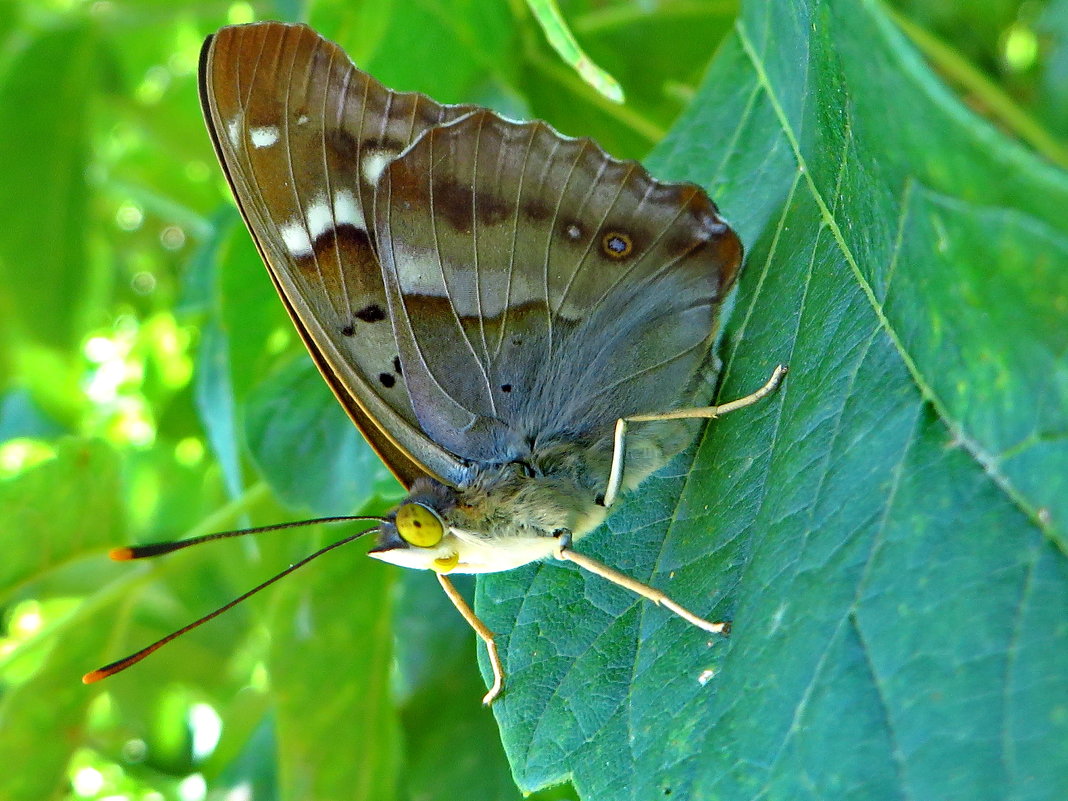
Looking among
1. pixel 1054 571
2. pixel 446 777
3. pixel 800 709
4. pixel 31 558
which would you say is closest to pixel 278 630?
pixel 446 777

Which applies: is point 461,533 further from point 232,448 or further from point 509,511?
point 232,448

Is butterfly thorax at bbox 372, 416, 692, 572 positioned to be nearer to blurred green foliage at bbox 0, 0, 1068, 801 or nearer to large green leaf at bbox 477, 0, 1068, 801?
large green leaf at bbox 477, 0, 1068, 801

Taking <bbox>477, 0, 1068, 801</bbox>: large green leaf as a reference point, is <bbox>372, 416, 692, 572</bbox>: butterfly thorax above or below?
below

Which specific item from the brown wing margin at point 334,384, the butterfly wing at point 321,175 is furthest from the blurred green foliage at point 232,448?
the butterfly wing at point 321,175

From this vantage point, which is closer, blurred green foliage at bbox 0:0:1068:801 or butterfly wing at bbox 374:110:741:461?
butterfly wing at bbox 374:110:741:461

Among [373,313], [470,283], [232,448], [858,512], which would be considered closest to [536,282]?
[470,283]

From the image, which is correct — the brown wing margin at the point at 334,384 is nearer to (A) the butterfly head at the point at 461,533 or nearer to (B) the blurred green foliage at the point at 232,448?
(A) the butterfly head at the point at 461,533

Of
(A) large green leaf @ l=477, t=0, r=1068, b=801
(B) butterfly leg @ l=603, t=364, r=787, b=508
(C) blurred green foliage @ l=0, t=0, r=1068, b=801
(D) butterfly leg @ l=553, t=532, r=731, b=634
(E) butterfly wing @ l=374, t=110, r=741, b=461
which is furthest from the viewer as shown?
(C) blurred green foliage @ l=0, t=0, r=1068, b=801

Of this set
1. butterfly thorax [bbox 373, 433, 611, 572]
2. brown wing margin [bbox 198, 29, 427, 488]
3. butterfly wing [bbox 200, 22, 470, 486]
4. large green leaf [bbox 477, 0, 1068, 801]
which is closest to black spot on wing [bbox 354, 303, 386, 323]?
butterfly wing [bbox 200, 22, 470, 486]
